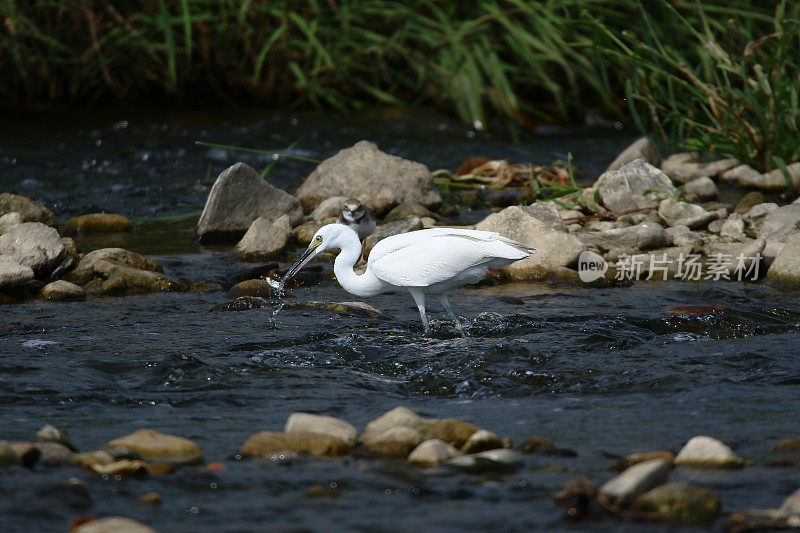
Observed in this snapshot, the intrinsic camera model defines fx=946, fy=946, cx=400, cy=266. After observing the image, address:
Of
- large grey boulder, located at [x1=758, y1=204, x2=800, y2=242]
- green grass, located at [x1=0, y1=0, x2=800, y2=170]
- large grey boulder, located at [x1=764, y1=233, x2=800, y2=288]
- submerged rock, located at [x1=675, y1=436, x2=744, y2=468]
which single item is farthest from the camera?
green grass, located at [x1=0, y1=0, x2=800, y2=170]

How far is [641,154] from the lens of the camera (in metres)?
7.68

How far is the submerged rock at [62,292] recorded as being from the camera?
516 centimetres

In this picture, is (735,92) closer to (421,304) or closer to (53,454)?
(421,304)

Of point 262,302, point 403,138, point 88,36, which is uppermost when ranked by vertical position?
point 88,36

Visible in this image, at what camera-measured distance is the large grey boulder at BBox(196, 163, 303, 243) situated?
6.52 m

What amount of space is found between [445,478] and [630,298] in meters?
2.66

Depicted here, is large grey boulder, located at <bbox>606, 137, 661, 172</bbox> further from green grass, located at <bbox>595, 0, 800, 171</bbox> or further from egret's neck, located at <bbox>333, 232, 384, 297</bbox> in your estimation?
egret's neck, located at <bbox>333, 232, 384, 297</bbox>

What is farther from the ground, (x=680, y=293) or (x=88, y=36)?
(x=88, y=36)

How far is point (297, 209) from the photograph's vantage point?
22.6 feet

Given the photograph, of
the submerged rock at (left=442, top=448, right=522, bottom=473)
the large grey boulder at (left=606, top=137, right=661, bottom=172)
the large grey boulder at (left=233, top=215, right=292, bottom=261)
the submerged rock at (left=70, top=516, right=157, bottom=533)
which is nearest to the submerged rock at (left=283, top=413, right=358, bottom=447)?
the submerged rock at (left=442, top=448, right=522, bottom=473)

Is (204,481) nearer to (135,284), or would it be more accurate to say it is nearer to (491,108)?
(135,284)

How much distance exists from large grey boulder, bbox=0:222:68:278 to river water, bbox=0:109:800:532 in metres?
0.47

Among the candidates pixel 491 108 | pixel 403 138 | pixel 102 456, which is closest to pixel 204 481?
pixel 102 456

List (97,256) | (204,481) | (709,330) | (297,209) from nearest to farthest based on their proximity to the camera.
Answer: (204,481) → (709,330) → (97,256) → (297,209)
